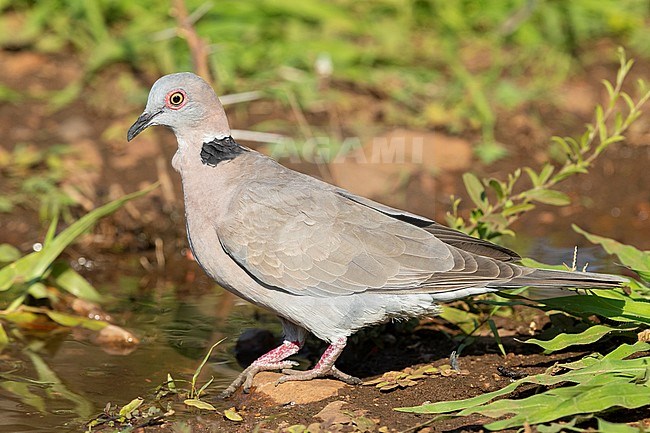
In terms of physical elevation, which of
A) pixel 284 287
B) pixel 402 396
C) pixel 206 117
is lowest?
pixel 402 396

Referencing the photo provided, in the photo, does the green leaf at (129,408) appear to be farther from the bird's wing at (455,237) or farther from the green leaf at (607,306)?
the green leaf at (607,306)

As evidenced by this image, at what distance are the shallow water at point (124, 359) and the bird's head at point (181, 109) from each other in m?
1.06

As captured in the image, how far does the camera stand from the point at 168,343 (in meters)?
4.93

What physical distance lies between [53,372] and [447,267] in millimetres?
1875

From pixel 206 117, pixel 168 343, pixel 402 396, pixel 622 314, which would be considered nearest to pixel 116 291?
pixel 168 343

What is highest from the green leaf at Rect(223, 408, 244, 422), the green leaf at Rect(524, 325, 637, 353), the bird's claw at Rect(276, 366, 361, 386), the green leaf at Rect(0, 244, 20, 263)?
the green leaf at Rect(0, 244, 20, 263)

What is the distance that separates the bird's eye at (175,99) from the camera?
14.7 feet

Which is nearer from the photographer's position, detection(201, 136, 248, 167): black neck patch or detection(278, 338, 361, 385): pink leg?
detection(278, 338, 361, 385): pink leg

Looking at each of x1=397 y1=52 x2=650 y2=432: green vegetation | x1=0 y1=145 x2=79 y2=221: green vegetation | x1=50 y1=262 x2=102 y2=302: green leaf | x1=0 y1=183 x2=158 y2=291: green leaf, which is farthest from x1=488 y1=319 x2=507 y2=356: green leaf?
x1=0 y1=145 x2=79 y2=221: green vegetation

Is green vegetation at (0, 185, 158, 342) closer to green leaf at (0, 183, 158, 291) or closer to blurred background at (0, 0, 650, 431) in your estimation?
green leaf at (0, 183, 158, 291)

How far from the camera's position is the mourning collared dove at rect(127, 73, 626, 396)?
410 centimetres

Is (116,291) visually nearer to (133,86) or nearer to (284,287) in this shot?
(284,287)

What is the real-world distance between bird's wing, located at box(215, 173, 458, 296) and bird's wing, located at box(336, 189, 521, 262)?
5cm

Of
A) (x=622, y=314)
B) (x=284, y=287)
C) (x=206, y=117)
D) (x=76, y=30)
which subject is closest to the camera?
(x=622, y=314)
